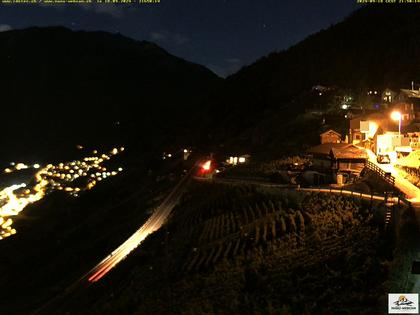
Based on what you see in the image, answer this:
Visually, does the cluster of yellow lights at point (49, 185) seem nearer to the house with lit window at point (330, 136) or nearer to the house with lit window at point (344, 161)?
the house with lit window at point (330, 136)

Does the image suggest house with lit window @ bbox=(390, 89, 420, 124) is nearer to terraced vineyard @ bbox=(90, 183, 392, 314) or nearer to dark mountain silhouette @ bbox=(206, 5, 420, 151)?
dark mountain silhouette @ bbox=(206, 5, 420, 151)

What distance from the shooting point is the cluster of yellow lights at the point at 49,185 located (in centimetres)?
5076

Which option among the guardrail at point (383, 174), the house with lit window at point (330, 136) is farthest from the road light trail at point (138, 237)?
the guardrail at point (383, 174)

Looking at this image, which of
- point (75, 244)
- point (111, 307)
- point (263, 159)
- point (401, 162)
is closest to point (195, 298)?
point (111, 307)

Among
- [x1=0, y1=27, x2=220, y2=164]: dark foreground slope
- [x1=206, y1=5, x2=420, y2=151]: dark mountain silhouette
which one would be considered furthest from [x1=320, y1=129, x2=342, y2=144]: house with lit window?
[x1=0, y1=27, x2=220, y2=164]: dark foreground slope

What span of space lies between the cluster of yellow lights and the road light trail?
72.6ft

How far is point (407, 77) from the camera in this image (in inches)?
1955

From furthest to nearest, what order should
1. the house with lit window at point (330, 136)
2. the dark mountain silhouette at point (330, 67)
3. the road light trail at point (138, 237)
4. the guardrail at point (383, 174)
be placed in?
1. the dark mountain silhouette at point (330, 67)
2. the house with lit window at point (330, 136)
3. the road light trail at point (138, 237)
4. the guardrail at point (383, 174)

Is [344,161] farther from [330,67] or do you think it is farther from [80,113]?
[80,113]

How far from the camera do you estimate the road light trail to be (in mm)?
27297

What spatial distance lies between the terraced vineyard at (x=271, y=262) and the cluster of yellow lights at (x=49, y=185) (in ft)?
107

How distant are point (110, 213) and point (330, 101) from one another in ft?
104

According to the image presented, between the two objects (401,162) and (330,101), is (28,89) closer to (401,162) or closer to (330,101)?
(330,101)

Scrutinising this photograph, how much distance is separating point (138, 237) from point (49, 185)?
143ft
